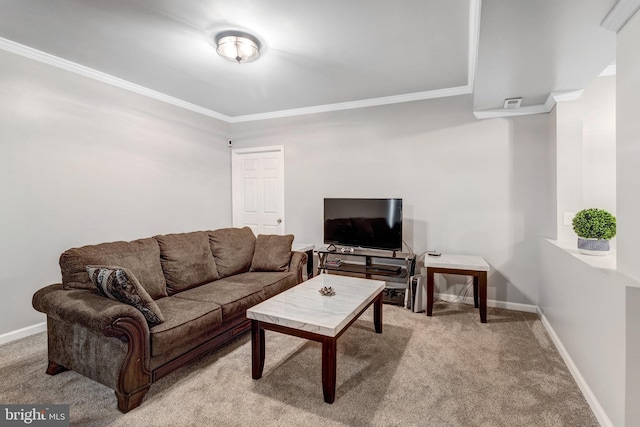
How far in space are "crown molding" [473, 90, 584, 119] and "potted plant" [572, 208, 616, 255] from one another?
50.0 inches

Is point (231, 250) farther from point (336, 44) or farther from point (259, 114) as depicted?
point (259, 114)

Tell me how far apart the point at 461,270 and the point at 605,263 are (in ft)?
4.30

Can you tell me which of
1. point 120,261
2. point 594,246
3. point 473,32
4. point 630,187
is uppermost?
point 473,32

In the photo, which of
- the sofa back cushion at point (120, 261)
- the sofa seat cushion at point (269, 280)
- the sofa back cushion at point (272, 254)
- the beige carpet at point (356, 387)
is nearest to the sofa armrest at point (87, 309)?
the sofa back cushion at point (120, 261)

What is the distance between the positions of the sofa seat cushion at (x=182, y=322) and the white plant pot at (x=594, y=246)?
2854 mm

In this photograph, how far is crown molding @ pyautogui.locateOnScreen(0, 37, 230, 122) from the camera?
8.91 feet

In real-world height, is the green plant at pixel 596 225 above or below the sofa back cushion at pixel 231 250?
above

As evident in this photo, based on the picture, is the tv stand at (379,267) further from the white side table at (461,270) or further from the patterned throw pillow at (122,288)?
the patterned throw pillow at (122,288)

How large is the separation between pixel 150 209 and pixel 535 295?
15.5ft

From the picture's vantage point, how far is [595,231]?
2.26 meters

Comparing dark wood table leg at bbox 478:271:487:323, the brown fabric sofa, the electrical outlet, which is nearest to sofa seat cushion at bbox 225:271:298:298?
the brown fabric sofa

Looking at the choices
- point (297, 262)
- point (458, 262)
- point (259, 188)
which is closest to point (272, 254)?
point (297, 262)

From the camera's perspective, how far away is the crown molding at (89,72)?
2717 millimetres

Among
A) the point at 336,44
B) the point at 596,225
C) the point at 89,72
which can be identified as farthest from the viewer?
the point at 89,72
